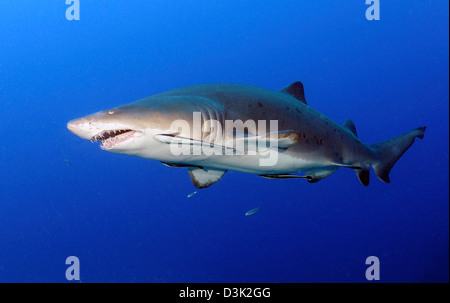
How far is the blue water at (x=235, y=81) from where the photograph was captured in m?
39.7

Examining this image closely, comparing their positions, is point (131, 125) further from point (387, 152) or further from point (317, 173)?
point (387, 152)

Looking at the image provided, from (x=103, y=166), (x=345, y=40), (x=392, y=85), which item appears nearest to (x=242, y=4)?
(x=345, y=40)

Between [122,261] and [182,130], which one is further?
[122,261]

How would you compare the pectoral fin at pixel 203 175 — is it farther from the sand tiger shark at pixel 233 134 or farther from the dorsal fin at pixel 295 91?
the dorsal fin at pixel 295 91

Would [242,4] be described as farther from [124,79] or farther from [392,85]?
[392,85]

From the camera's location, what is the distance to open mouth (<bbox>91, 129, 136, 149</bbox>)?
239cm

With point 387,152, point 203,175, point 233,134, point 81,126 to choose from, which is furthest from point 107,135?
point 387,152

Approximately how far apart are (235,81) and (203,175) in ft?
146

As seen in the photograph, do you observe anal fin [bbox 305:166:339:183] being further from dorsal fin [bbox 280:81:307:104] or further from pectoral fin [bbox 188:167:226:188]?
pectoral fin [bbox 188:167:226:188]

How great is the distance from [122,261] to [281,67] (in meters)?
35.2

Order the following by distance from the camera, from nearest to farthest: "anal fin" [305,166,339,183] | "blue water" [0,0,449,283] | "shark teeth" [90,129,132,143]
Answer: "shark teeth" [90,129,132,143] < "anal fin" [305,166,339,183] < "blue water" [0,0,449,283]

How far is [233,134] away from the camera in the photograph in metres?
3.11

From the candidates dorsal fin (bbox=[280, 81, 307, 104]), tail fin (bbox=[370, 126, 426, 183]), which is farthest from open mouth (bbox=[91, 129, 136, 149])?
tail fin (bbox=[370, 126, 426, 183])
